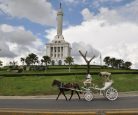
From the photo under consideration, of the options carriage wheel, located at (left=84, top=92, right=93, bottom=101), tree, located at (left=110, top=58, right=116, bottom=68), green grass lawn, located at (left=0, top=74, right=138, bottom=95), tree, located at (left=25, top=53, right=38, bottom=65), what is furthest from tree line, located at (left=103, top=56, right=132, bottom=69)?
carriage wheel, located at (left=84, top=92, right=93, bottom=101)

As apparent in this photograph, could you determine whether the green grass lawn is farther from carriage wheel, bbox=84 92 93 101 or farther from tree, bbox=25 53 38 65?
tree, bbox=25 53 38 65

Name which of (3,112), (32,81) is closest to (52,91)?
(32,81)

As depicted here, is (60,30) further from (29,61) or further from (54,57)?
(29,61)

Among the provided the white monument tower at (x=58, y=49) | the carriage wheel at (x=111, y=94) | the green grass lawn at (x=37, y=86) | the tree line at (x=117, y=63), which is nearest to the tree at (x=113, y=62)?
the tree line at (x=117, y=63)

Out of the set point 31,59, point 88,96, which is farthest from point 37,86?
point 31,59

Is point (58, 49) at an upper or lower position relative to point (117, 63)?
upper

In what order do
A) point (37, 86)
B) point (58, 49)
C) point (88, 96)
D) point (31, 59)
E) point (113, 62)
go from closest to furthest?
point (88, 96) < point (37, 86) < point (31, 59) < point (113, 62) < point (58, 49)

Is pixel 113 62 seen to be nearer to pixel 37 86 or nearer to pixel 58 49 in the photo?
pixel 58 49

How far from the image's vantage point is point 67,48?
545 ft

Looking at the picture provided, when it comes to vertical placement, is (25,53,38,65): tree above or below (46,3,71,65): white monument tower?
below

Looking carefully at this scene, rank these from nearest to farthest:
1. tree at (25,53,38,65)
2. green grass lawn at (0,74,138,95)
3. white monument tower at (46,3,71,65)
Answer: green grass lawn at (0,74,138,95)
tree at (25,53,38,65)
white monument tower at (46,3,71,65)

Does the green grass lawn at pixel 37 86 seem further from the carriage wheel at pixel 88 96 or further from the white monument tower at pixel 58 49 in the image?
the white monument tower at pixel 58 49

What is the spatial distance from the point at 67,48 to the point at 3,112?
513 feet

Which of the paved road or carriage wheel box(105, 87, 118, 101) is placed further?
carriage wheel box(105, 87, 118, 101)
